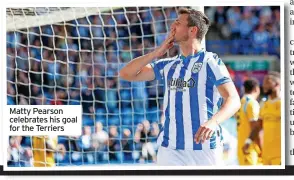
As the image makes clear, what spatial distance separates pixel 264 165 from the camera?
9.20 meters

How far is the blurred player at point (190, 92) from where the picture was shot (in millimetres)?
9086

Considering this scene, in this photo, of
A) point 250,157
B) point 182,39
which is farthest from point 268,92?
point 182,39

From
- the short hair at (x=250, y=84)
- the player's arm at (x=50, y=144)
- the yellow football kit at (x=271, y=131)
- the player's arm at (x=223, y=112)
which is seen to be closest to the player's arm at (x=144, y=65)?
the player's arm at (x=223, y=112)

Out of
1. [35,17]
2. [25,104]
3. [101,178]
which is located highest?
[35,17]

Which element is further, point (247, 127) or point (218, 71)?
point (247, 127)

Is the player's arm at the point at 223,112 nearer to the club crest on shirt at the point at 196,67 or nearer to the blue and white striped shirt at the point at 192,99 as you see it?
the blue and white striped shirt at the point at 192,99

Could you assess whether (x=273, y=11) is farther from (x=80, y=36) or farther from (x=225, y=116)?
(x=80, y=36)

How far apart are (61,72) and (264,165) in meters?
1.83

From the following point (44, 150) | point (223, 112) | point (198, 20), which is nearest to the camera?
point (223, 112)

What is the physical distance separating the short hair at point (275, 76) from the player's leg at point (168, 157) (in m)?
0.98

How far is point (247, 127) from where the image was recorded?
923 centimetres

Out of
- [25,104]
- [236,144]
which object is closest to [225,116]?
[236,144]

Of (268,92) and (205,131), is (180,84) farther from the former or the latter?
(268,92)

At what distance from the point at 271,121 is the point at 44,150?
6.15 ft
